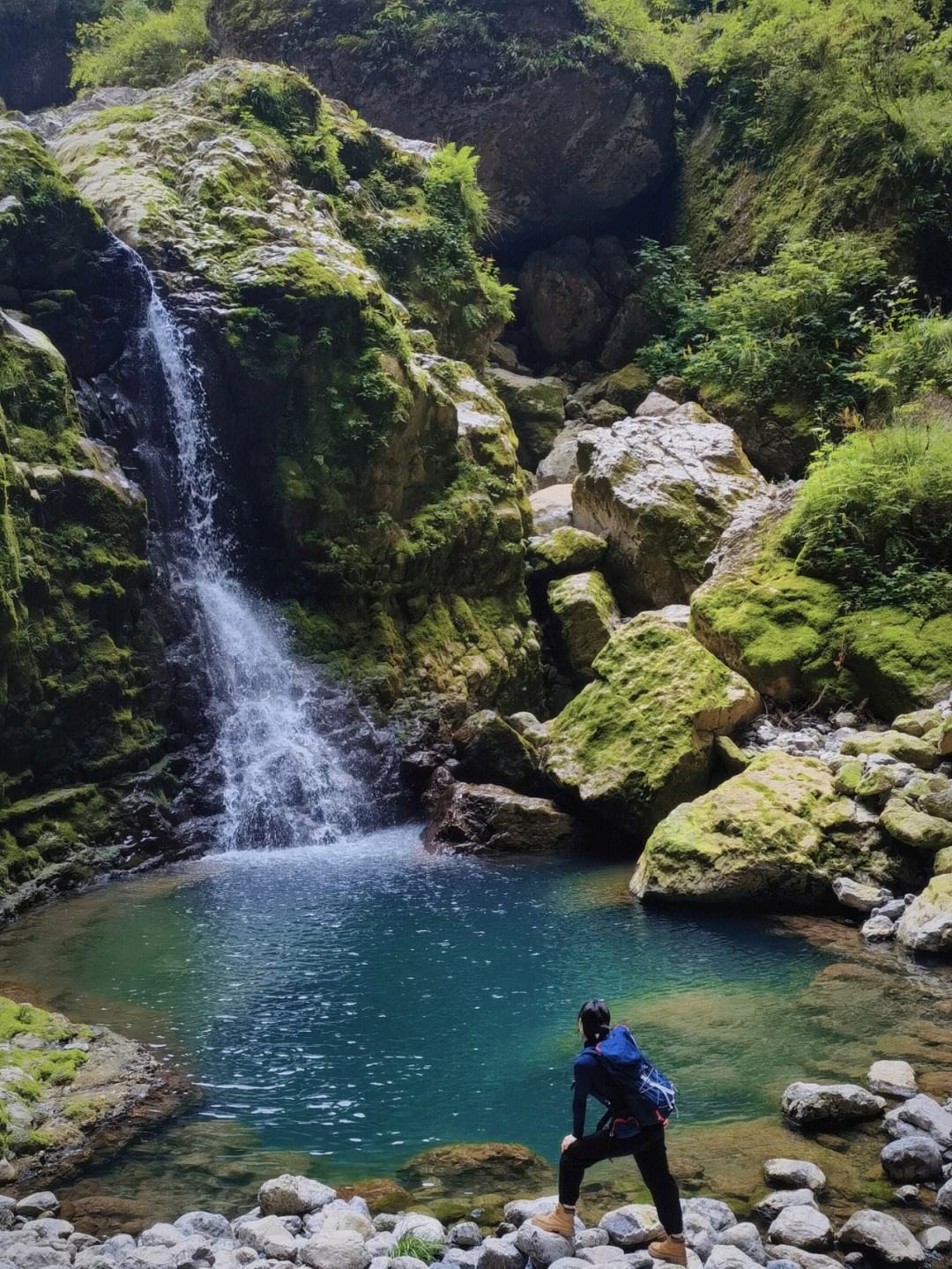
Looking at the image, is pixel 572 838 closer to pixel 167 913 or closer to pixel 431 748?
pixel 431 748

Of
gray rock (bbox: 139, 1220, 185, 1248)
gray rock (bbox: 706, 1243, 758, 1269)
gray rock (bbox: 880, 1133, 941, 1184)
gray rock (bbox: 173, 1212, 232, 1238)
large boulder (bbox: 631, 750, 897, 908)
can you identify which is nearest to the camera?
gray rock (bbox: 706, 1243, 758, 1269)

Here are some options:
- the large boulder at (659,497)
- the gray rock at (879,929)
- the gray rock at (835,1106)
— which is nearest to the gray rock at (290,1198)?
the gray rock at (835,1106)

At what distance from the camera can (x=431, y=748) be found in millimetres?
14273

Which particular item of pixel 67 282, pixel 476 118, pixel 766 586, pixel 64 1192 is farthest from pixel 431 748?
pixel 476 118

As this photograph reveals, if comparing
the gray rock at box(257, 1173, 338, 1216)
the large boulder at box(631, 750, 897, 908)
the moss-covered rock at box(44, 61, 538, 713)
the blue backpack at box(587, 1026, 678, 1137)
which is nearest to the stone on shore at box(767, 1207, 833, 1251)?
the blue backpack at box(587, 1026, 678, 1137)

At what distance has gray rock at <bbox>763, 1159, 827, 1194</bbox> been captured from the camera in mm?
4398

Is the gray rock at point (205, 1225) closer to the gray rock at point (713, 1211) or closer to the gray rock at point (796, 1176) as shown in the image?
the gray rock at point (713, 1211)

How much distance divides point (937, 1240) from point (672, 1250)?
3.62 feet

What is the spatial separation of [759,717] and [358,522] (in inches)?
273

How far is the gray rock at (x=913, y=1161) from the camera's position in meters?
4.43

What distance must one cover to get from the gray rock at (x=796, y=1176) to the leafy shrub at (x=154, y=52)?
84.6ft

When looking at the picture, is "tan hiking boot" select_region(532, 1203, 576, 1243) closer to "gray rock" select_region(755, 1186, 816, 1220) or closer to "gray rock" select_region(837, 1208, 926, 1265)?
"gray rock" select_region(755, 1186, 816, 1220)

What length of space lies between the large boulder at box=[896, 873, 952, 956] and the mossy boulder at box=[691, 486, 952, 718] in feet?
12.4

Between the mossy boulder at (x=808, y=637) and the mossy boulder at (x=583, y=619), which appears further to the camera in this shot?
the mossy boulder at (x=583, y=619)
